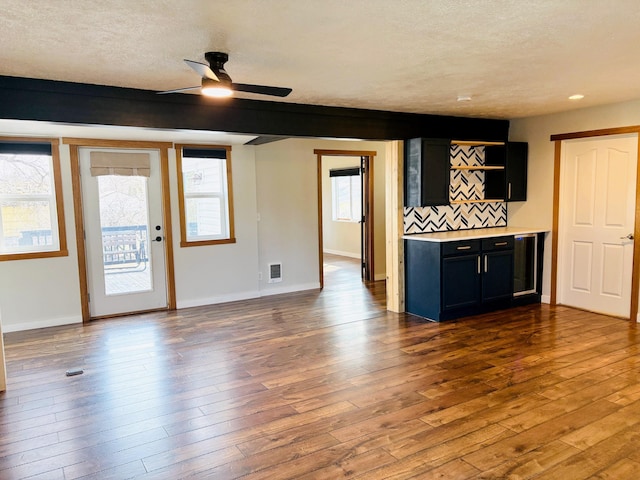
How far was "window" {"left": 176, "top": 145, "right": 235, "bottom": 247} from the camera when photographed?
5961mm

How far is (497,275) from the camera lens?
5.45 m

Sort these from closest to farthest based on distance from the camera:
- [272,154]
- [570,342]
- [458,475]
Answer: [458,475] < [570,342] < [272,154]

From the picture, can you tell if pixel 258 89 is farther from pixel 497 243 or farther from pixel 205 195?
pixel 497 243

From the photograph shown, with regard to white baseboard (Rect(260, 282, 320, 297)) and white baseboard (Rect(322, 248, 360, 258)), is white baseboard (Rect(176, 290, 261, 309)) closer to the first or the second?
white baseboard (Rect(260, 282, 320, 297))

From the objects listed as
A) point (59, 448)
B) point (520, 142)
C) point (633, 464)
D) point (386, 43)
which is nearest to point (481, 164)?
point (520, 142)

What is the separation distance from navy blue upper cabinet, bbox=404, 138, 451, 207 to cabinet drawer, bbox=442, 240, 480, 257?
54cm

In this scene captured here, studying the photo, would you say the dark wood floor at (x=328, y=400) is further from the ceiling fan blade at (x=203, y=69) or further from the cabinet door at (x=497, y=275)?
the ceiling fan blade at (x=203, y=69)

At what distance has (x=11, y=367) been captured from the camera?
3971 millimetres

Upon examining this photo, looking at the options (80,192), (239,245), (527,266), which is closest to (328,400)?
(239,245)

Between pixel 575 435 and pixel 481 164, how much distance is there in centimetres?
399

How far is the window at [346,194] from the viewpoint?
10.2 metres

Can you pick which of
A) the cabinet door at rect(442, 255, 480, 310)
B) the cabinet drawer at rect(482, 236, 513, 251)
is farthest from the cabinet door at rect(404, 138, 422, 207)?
the cabinet drawer at rect(482, 236, 513, 251)

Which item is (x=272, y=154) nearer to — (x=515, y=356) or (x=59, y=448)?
(x=515, y=356)

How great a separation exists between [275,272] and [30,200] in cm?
317
